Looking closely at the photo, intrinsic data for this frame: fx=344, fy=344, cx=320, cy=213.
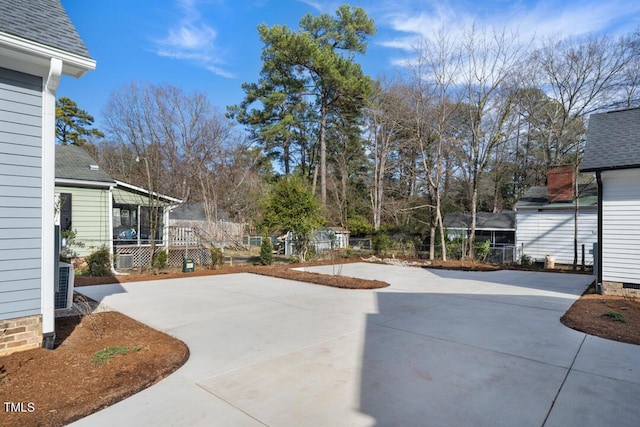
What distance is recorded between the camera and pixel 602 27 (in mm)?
17062

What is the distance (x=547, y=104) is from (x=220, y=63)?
20.1 m

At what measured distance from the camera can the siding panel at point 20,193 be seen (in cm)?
342

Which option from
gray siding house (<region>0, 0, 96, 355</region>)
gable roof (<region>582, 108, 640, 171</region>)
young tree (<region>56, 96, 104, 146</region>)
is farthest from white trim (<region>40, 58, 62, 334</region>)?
young tree (<region>56, 96, 104, 146</region>)

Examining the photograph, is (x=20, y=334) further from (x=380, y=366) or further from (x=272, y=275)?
(x=272, y=275)

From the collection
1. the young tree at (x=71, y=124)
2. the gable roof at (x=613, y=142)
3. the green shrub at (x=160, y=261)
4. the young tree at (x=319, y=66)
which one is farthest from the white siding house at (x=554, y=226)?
the young tree at (x=71, y=124)

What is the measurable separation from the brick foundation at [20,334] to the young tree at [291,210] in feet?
32.4

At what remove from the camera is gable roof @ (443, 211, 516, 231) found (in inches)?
818

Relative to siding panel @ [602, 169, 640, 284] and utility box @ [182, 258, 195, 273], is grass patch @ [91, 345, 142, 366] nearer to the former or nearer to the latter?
utility box @ [182, 258, 195, 273]

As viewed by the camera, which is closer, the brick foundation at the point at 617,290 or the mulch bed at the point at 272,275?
the brick foundation at the point at 617,290

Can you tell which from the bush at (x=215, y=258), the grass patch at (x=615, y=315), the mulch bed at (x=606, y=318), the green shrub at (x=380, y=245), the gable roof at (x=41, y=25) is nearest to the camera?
the gable roof at (x=41, y=25)

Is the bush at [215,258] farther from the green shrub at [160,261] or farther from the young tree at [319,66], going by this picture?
the young tree at [319,66]

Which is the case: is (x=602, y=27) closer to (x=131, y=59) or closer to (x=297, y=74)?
(x=297, y=74)

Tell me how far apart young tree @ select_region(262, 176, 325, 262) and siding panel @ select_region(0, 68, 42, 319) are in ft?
32.4

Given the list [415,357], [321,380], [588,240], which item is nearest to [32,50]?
[321,380]
